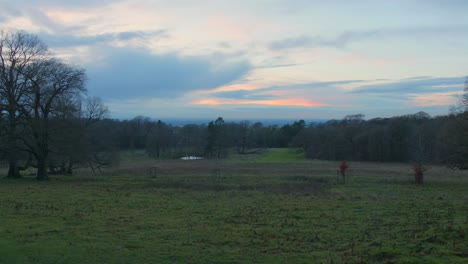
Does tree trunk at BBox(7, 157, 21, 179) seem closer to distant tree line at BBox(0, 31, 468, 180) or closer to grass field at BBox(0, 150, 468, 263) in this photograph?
distant tree line at BBox(0, 31, 468, 180)

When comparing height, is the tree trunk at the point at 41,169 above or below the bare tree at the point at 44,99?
below

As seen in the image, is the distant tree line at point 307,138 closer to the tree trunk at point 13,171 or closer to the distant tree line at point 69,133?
the distant tree line at point 69,133

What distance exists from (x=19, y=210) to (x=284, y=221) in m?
10.1

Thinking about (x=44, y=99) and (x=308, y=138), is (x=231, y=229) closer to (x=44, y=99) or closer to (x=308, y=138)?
(x=44, y=99)

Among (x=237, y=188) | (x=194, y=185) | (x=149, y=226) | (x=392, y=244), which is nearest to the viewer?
(x=392, y=244)

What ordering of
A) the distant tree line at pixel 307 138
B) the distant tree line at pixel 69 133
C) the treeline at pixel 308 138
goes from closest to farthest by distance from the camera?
the distant tree line at pixel 69 133
the distant tree line at pixel 307 138
the treeline at pixel 308 138

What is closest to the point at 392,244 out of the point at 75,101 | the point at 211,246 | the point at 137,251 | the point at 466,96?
the point at 211,246

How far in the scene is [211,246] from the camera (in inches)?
393

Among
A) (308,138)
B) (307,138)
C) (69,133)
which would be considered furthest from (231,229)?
(307,138)

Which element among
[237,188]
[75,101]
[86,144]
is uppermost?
[75,101]

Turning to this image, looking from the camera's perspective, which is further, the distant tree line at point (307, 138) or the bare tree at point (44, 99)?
the distant tree line at point (307, 138)

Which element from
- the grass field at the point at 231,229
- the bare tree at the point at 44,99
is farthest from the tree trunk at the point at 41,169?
the grass field at the point at 231,229

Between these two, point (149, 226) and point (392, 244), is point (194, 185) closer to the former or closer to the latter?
point (149, 226)

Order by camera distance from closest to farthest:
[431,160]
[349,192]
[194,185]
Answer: [349,192] → [194,185] → [431,160]
